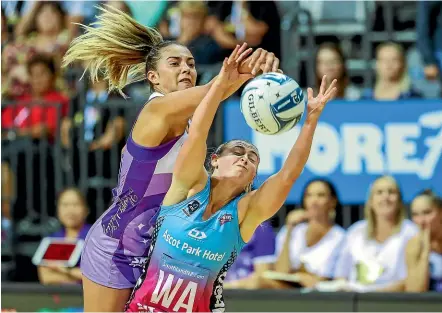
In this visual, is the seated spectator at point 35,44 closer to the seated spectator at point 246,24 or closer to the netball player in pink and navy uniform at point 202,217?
the seated spectator at point 246,24

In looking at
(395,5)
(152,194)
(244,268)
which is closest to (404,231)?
(244,268)

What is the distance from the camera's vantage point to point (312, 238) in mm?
8828

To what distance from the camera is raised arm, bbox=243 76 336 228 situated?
17.6 feet

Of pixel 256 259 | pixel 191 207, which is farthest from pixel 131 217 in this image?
pixel 256 259

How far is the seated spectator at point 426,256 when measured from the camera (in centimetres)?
851

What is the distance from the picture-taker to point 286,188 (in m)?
5.46

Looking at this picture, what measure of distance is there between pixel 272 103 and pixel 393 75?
4.06 meters

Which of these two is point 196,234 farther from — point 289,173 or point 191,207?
point 289,173

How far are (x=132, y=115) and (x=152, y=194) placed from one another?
145 inches

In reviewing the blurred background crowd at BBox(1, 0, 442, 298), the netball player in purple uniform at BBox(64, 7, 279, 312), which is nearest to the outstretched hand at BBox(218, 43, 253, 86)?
the netball player in purple uniform at BBox(64, 7, 279, 312)

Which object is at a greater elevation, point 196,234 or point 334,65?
point 334,65

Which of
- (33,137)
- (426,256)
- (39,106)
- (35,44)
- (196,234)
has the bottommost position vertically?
(426,256)

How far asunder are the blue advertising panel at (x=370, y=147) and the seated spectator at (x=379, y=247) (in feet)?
0.80

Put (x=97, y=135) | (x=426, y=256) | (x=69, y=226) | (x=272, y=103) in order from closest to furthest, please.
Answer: (x=272, y=103)
(x=426, y=256)
(x=69, y=226)
(x=97, y=135)
